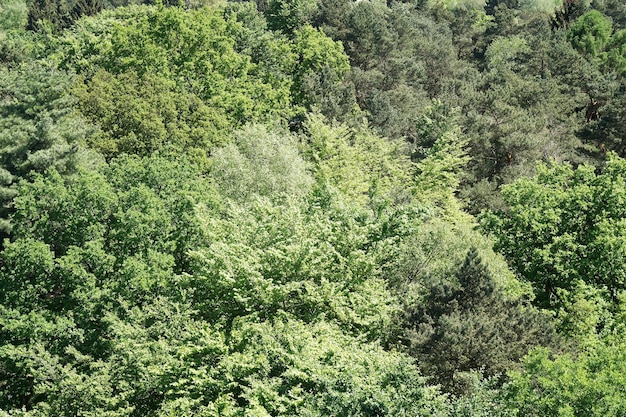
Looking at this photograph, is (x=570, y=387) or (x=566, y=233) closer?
(x=570, y=387)

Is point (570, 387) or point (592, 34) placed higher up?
point (592, 34)

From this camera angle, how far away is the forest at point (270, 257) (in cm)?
1659

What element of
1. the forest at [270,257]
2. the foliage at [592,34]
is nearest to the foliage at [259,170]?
the forest at [270,257]

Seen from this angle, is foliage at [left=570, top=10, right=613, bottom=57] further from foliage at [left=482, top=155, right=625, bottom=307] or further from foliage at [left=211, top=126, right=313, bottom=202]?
foliage at [left=211, top=126, right=313, bottom=202]

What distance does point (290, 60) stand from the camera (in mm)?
48750

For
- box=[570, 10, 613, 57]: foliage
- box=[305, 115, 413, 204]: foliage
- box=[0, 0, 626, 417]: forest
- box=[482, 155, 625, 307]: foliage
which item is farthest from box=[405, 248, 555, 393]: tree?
box=[570, 10, 613, 57]: foliage

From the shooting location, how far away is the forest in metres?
16.6

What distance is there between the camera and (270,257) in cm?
1934

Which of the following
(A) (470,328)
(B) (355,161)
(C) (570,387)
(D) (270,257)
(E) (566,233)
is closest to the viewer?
(C) (570,387)

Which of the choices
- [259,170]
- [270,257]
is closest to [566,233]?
[270,257]

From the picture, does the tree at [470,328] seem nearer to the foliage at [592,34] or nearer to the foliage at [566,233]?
the foliage at [566,233]

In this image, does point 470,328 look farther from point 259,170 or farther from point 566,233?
point 259,170

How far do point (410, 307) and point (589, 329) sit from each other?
642cm

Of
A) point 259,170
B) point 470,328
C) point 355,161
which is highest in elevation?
point 470,328
